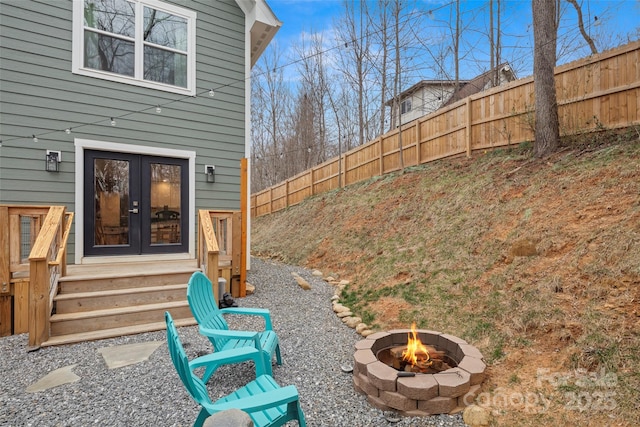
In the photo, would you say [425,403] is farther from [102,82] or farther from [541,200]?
[102,82]

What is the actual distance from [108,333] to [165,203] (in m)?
2.75

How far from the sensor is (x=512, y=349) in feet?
9.71

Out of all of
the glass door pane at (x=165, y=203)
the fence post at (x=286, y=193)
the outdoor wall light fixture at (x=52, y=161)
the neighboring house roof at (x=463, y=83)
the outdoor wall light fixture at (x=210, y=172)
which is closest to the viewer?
the outdoor wall light fixture at (x=52, y=161)

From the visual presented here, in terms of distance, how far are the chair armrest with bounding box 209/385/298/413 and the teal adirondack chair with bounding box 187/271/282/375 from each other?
689 millimetres

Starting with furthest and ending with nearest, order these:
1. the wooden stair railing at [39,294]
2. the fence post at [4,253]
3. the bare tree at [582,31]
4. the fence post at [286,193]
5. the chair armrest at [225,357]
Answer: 1. the fence post at [286,193]
2. the bare tree at [582,31]
3. the fence post at [4,253]
4. the wooden stair railing at [39,294]
5. the chair armrest at [225,357]

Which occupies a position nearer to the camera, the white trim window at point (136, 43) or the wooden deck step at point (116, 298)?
the wooden deck step at point (116, 298)

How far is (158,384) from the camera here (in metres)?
2.77

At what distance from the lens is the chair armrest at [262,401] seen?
1.76 m

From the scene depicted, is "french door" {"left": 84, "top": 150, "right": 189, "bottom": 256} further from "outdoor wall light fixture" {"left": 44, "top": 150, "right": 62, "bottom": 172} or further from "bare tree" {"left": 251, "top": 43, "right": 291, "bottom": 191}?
"bare tree" {"left": 251, "top": 43, "right": 291, "bottom": 191}

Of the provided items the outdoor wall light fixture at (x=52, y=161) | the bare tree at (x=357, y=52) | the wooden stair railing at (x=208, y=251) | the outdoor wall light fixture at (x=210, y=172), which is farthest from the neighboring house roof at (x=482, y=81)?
the outdoor wall light fixture at (x=52, y=161)

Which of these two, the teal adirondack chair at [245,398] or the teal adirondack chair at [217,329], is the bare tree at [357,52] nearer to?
the teal adirondack chair at [217,329]

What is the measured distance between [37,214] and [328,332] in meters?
3.86

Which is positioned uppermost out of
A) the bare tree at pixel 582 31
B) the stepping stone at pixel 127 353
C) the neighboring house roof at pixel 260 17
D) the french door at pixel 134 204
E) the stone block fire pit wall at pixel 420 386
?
the bare tree at pixel 582 31

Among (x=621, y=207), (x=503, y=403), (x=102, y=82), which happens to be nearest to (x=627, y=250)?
(x=621, y=207)
